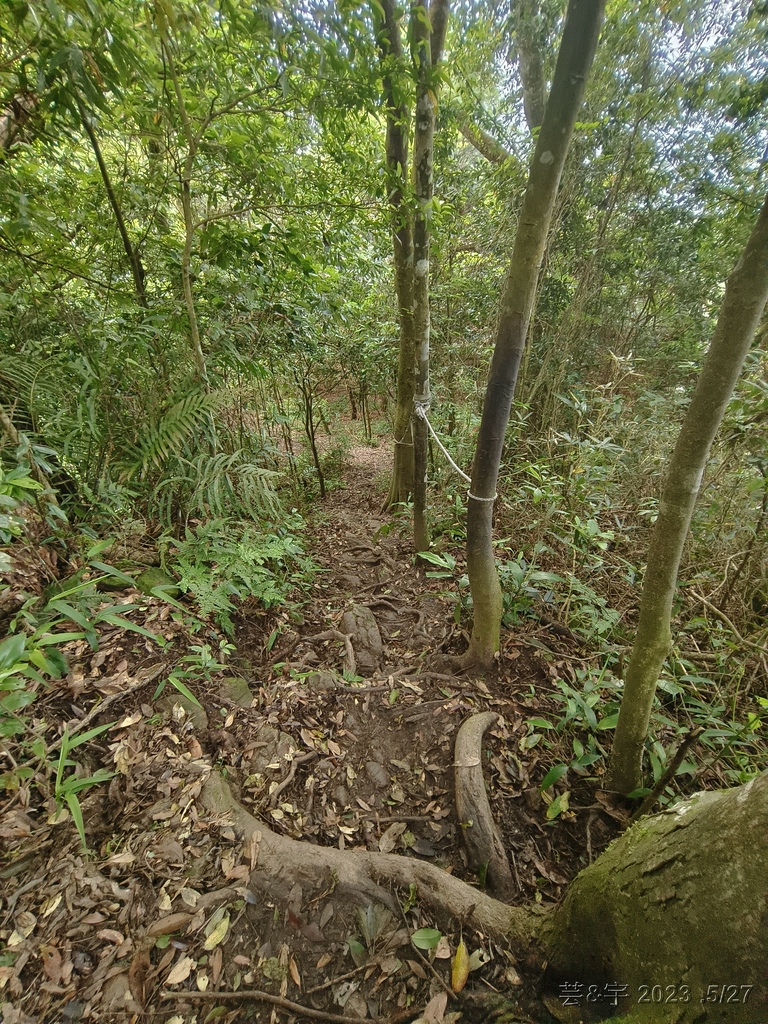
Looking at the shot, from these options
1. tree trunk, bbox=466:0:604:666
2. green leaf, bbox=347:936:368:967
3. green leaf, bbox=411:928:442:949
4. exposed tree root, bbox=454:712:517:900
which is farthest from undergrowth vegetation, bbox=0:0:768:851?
green leaf, bbox=347:936:368:967

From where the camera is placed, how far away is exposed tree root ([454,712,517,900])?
1.80 meters

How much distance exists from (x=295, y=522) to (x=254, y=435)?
1.10 m

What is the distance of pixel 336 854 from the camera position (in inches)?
70.1

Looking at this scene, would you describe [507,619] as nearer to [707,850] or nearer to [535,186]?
[707,850]

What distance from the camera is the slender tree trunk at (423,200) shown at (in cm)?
298

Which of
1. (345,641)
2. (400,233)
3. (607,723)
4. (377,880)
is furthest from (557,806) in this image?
(400,233)

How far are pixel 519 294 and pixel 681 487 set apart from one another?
1231 millimetres

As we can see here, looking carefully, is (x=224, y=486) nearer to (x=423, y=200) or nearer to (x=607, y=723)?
(x=423, y=200)

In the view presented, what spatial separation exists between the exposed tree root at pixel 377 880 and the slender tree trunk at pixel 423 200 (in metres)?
2.55

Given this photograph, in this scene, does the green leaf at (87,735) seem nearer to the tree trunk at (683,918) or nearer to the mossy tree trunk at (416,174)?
the tree trunk at (683,918)

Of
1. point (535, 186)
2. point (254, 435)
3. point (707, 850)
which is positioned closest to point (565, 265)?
point (535, 186)

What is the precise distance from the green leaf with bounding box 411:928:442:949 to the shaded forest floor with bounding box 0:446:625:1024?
0.03 meters

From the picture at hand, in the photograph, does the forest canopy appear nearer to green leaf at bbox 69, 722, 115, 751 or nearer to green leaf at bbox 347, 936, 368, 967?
green leaf at bbox 69, 722, 115, 751

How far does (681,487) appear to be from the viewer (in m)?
1.55
